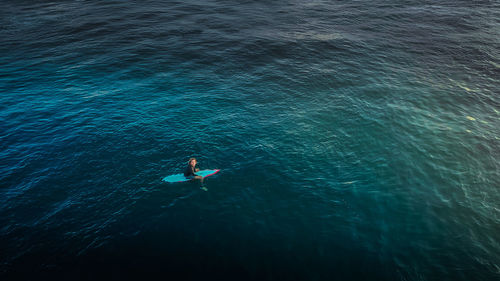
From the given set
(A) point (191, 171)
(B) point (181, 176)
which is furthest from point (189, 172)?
(B) point (181, 176)

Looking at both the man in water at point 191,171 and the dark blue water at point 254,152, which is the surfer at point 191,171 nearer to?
the man in water at point 191,171

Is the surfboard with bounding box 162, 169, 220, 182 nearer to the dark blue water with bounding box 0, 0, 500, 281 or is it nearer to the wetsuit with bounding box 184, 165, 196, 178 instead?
the wetsuit with bounding box 184, 165, 196, 178

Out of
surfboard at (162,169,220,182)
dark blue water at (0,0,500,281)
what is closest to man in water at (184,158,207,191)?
surfboard at (162,169,220,182)

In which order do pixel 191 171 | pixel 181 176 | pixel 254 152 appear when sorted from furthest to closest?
pixel 254 152, pixel 181 176, pixel 191 171

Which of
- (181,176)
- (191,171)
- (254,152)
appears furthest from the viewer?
(254,152)

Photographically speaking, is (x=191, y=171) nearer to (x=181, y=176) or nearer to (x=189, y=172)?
(x=189, y=172)

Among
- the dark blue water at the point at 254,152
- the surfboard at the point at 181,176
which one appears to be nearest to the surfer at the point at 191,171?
the surfboard at the point at 181,176

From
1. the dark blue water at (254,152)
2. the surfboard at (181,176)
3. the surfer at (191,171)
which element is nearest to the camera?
the dark blue water at (254,152)

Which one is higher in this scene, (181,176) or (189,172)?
(189,172)
